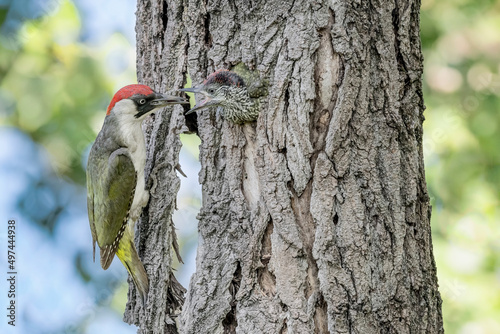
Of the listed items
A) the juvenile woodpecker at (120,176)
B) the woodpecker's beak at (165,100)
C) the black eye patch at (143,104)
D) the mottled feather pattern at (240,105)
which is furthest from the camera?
the juvenile woodpecker at (120,176)

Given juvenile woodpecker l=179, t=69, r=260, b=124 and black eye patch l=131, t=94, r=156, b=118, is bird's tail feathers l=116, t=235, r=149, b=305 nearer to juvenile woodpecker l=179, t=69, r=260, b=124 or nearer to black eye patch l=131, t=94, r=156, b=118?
black eye patch l=131, t=94, r=156, b=118

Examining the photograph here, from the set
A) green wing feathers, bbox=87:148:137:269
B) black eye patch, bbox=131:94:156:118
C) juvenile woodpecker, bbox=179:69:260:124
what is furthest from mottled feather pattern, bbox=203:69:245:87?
green wing feathers, bbox=87:148:137:269

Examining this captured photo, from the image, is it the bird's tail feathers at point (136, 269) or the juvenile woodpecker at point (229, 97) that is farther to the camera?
the bird's tail feathers at point (136, 269)

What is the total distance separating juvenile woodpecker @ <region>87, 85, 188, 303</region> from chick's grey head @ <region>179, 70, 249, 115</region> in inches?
15.0

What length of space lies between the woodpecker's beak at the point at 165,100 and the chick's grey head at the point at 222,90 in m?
0.16

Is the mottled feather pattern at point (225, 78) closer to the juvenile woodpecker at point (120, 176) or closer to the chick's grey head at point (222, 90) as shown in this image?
the chick's grey head at point (222, 90)

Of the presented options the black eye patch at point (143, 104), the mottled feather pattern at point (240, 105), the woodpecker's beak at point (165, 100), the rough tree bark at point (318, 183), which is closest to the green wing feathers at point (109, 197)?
the black eye patch at point (143, 104)

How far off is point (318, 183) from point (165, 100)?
84 centimetres

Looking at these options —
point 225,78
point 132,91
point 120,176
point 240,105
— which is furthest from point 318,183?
point 120,176

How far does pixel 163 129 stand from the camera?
8.03ft

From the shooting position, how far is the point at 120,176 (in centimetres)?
269

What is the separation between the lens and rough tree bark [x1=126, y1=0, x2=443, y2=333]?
187cm

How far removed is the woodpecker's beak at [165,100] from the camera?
2.27 meters

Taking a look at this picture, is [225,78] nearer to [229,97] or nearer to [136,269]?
[229,97]
